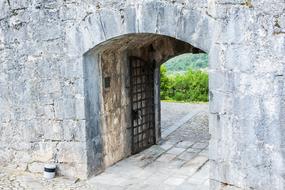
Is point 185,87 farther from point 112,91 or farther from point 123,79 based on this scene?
point 112,91

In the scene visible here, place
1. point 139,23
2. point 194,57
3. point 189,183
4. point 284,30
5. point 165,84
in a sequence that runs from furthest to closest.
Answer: point 194,57 → point 165,84 → point 189,183 → point 139,23 → point 284,30

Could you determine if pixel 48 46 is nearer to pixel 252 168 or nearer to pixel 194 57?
pixel 252 168

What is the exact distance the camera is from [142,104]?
8398 mm

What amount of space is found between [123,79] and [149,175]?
66.4 inches

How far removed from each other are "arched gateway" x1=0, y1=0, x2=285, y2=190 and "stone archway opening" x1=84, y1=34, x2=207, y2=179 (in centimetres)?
2

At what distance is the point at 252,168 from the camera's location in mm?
5320

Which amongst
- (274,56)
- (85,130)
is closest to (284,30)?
(274,56)

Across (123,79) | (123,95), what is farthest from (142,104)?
(123,79)

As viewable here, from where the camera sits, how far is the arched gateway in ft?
16.9

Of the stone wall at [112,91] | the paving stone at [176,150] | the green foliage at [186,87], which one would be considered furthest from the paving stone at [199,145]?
the green foliage at [186,87]

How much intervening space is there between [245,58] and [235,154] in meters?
1.11

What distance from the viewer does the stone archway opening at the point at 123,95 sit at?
6.79 meters

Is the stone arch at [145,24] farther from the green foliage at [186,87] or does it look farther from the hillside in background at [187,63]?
the hillside in background at [187,63]

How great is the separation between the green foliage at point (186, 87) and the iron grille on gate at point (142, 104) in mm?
6003
